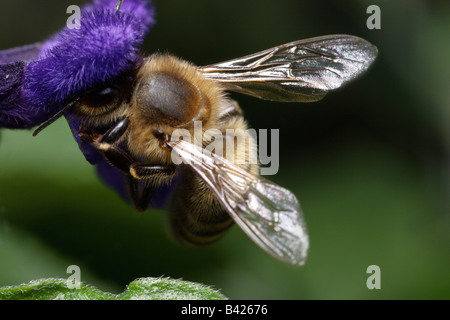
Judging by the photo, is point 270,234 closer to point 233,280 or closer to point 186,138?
point 186,138

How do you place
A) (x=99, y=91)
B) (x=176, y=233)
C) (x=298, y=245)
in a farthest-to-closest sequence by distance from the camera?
(x=176, y=233) < (x=99, y=91) < (x=298, y=245)

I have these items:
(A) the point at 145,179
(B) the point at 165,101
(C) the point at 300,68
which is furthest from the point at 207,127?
(C) the point at 300,68

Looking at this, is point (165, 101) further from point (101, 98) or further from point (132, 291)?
point (132, 291)


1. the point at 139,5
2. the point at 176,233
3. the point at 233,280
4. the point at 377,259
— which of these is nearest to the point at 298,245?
the point at 176,233

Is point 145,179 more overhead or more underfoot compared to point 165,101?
more underfoot

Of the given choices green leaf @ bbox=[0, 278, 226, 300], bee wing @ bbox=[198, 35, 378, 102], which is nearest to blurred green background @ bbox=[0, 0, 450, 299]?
bee wing @ bbox=[198, 35, 378, 102]
